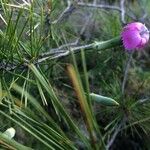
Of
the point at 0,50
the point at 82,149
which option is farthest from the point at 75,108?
the point at 0,50

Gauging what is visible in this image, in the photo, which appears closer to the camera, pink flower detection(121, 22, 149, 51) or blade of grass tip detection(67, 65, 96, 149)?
blade of grass tip detection(67, 65, 96, 149)

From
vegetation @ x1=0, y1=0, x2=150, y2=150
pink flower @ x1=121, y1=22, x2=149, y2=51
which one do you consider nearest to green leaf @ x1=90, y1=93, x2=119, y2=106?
vegetation @ x1=0, y1=0, x2=150, y2=150

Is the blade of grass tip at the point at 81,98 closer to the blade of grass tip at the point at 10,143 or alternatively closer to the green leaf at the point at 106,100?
the blade of grass tip at the point at 10,143

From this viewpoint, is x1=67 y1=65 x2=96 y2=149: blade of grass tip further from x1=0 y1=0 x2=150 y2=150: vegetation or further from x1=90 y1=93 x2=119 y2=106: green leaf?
x1=90 y1=93 x2=119 y2=106: green leaf

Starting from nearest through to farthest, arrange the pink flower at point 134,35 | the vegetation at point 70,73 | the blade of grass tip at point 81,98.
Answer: the blade of grass tip at point 81,98 → the vegetation at point 70,73 → the pink flower at point 134,35

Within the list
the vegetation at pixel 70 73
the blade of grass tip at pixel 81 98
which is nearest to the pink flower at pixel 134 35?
the vegetation at pixel 70 73

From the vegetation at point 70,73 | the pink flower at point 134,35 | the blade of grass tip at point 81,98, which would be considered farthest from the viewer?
the pink flower at point 134,35

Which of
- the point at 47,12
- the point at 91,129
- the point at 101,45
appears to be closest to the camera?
the point at 91,129

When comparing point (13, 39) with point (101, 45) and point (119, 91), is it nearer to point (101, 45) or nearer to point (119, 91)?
point (101, 45)

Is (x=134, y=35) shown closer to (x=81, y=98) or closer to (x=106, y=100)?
(x=106, y=100)
